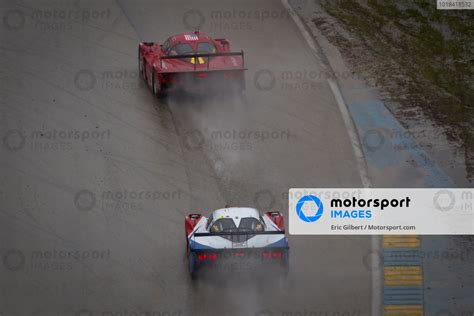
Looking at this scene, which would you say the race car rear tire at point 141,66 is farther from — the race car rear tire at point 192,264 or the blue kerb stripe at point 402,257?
the blue kerb stripe at point 402,257

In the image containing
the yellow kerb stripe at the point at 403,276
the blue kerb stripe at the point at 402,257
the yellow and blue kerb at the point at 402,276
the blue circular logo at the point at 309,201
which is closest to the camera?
the yellow and blue kerb at the point at 402,276

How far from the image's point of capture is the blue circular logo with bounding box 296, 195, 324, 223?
1766cm

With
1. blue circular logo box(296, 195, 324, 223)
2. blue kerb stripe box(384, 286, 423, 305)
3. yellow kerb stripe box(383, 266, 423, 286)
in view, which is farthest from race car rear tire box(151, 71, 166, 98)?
blue kerb stripe box(384, 286, 423, 305)

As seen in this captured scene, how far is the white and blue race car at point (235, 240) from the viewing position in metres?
14.7

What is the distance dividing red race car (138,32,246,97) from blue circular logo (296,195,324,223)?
155 inches

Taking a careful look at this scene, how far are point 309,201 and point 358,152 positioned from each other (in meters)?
2.37

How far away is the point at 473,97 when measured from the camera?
74.9 ft

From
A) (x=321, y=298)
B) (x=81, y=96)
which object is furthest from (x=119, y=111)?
(x=321, y=298)

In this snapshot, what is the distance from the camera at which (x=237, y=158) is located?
Answer: 1980 centimetres

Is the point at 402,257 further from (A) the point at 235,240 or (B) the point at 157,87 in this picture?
(B) the point at 157,87

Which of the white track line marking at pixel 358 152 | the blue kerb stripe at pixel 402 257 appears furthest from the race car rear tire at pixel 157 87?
the blue kerb stripe at pixel 402 257

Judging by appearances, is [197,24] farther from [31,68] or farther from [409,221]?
[409,221]

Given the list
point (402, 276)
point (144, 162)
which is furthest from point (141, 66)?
point (402, 276)

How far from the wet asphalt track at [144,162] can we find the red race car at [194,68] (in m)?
0.69
